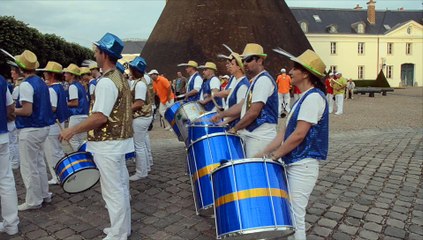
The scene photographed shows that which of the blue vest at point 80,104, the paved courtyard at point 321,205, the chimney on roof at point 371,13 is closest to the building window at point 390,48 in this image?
the chimney on roof at point 371,13

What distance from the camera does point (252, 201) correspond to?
2.92 meters

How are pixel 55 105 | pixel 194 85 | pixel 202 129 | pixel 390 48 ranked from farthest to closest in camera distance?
pixel 390 48 < pixel 194 85 < pixel 55 105 < pixel 202 129

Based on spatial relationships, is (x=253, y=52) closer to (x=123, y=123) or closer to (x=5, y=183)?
(x=123, y=123)

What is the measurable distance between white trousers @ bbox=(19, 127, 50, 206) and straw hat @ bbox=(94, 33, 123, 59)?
199 centimetres

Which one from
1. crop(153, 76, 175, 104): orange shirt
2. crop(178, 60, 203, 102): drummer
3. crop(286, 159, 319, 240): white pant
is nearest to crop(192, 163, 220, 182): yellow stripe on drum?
crop(286, 159, 319, 240): white pant

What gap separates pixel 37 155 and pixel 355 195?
16.0ft

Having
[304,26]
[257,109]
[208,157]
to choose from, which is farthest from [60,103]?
[304,26]

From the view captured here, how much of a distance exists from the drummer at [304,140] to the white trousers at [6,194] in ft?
10.9

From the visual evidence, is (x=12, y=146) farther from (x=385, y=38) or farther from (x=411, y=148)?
(x=385, y=38)

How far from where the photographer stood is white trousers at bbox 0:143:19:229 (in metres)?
4.43

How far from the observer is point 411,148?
364 inches

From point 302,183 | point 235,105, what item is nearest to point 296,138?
point 302,183

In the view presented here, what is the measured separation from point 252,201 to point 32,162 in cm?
371

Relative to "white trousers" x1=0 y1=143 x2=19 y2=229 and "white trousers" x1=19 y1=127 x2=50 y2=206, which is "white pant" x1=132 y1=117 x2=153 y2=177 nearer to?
"white trousers" x1=19 y1=127 x2=50 y2=206
